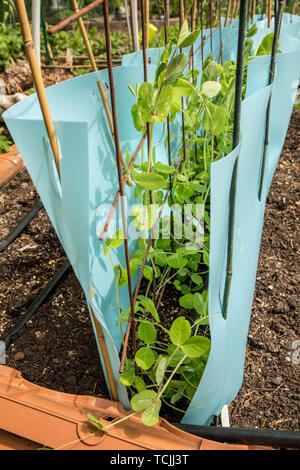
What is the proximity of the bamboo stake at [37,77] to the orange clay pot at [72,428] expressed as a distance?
17.4 inches

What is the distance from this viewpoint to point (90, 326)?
105 cm

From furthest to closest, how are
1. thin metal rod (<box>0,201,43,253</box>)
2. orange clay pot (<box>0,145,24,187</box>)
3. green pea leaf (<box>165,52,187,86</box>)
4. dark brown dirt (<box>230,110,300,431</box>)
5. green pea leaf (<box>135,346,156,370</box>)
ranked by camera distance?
orange clay pot (<box>0,145,24,187</box>)
thin metal rod (<box>0,201,43,253</box>)
dark brown dirt (<box>230,110,300,431</box>)
green pea leaf (<box>135,346,156,370</box>)
green pea leaf (<box>165,52,187,86</box>)

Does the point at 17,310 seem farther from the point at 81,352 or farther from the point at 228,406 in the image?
the point at 228,406

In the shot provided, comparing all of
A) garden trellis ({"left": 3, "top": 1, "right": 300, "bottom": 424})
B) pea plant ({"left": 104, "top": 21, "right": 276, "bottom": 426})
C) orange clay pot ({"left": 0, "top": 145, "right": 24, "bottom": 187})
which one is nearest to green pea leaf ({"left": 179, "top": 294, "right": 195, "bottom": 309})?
pea plant ({"left": 104, "top": 21, "right": 276, "bottom": 426})

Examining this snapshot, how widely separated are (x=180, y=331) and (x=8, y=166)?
160 centimetres

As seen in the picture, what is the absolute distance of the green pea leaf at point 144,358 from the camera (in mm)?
723

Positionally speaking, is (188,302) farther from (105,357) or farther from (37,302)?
(37,302)

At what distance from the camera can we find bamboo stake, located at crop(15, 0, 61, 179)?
46 centimetres

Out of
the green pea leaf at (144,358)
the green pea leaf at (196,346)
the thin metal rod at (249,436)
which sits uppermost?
the green pea leaf at (196,346)

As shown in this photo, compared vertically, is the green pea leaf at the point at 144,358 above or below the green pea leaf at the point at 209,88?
below

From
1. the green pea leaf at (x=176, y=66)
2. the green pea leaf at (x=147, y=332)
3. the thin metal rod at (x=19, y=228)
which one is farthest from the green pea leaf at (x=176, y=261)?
the thin metal rod at (x=19, y=228)

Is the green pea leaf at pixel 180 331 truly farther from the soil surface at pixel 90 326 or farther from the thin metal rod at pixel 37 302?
the thin metal rod at pixel 37 302

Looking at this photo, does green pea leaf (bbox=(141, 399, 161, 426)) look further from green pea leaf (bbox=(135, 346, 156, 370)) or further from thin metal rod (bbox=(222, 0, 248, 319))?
thin metal rod (bbox=(222, 0, 248, 319))

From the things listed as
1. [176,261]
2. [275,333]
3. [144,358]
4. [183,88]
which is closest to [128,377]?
[144,358]
